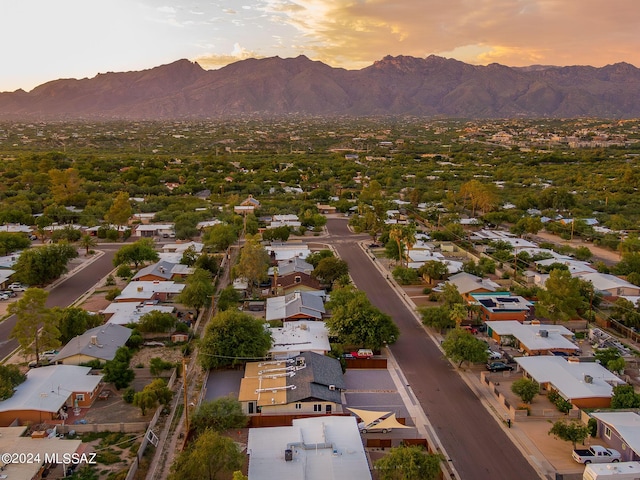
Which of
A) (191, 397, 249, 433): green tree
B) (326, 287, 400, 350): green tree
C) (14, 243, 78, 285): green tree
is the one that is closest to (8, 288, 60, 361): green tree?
(191, 397, 249, 433): green tree

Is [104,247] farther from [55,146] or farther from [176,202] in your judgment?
[55,146]

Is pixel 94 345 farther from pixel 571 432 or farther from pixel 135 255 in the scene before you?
pixel 571 432

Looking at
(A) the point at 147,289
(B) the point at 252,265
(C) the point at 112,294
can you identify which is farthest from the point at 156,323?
→ (B) the point at 252,265

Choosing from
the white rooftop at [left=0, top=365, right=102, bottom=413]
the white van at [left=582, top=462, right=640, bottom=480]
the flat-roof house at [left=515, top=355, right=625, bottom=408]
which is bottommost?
the flat-roof house at [left=515, top=355, right=625, bottom=408]

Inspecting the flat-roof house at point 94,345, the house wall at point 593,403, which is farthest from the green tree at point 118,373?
the house wall at point 593,403

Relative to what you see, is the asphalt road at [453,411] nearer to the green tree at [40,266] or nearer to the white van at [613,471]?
the white van at [613,471]

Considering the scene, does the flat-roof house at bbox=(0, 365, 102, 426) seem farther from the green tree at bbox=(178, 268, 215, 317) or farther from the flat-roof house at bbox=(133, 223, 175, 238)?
the flat-roof house at bbox=(133, 223, 175, 238)
